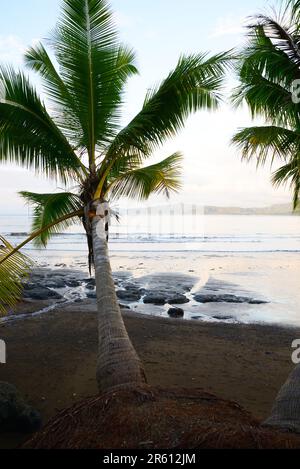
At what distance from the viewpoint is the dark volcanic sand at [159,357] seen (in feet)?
20.8

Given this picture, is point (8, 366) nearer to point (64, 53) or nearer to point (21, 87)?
point (21, 87)

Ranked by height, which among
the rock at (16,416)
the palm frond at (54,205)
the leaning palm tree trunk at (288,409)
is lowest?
the rock at (16,416)

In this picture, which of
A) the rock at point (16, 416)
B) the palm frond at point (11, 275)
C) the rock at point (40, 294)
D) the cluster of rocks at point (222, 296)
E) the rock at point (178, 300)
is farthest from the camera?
the cluster of rocks at point (222, 296)

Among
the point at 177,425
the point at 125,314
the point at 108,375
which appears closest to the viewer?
the point at 177,425

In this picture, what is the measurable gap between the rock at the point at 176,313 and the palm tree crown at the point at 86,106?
19.0ft

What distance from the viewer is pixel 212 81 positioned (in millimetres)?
6832

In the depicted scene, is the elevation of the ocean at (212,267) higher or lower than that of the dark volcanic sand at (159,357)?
lower

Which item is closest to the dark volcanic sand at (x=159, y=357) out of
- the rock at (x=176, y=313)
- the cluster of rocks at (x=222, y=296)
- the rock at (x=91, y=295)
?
the rock at (x=176, y=313)

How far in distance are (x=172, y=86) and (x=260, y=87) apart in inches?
65.5

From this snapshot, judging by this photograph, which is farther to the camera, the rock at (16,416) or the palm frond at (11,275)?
the rock at (16,416)

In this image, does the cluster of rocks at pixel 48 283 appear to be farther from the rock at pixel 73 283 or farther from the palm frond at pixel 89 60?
the palm frond at pixel 89 60

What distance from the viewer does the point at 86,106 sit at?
22.3 feet

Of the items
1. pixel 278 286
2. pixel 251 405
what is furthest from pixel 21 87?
pixel 278 286

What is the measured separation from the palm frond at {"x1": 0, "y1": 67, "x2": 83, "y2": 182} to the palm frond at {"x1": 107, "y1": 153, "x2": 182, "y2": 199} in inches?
47.2
